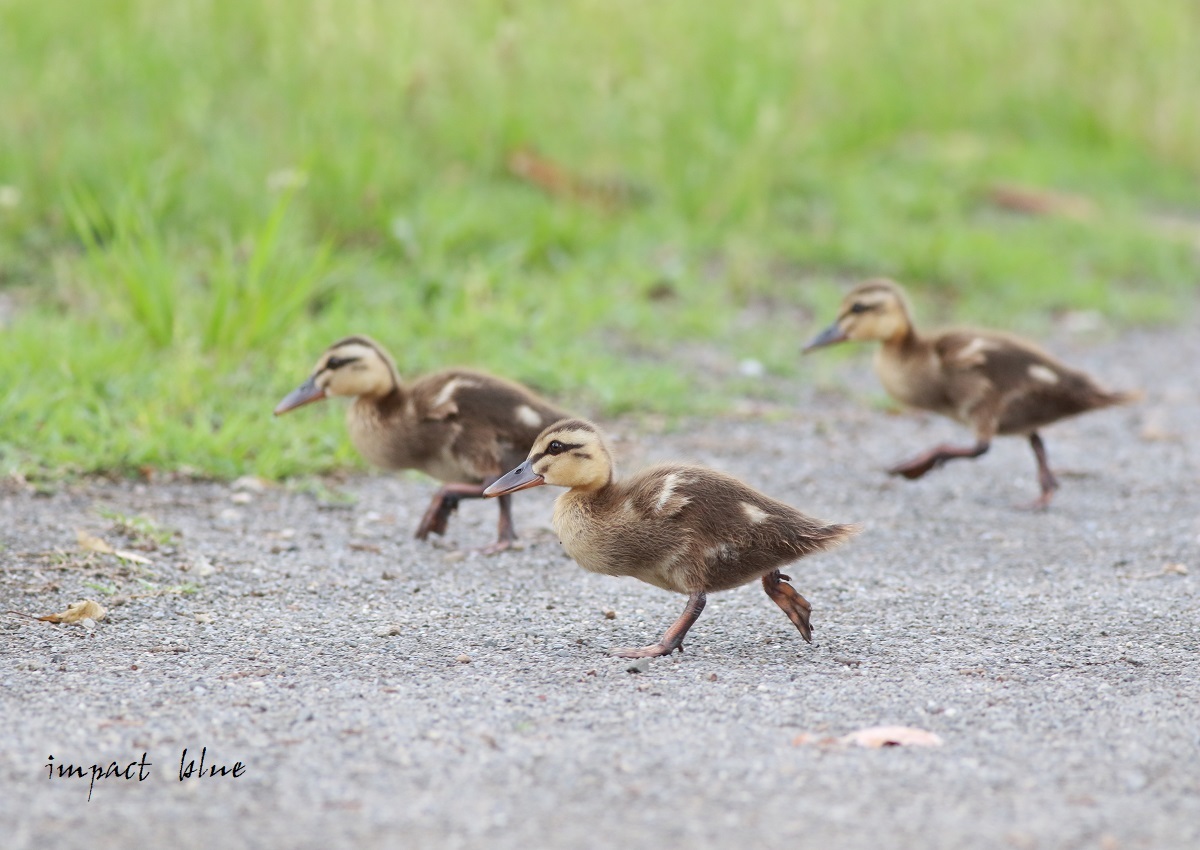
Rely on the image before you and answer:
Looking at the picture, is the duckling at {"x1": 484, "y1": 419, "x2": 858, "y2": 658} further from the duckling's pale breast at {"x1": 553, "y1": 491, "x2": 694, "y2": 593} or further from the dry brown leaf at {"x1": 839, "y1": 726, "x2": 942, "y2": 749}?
the dry brown leaf at {"x1": 839, "y1": 726, "x2": 942, "y2": 749}

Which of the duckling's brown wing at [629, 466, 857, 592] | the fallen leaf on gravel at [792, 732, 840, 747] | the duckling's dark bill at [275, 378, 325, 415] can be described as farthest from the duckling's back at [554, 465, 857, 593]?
the duckling's dark bill at [275, 378, 325, 415]

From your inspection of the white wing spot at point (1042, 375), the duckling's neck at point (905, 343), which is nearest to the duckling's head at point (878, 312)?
the duckling's neck at point (905, 343)

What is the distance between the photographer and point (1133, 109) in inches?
524

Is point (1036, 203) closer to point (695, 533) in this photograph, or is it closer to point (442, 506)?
point (442, 506)

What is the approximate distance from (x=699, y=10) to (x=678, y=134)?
1.80 meters

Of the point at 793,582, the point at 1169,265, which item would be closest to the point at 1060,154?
the point at 1169,265

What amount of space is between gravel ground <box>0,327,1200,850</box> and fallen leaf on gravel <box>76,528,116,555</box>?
4 cm

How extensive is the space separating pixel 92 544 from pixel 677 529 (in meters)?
1.97

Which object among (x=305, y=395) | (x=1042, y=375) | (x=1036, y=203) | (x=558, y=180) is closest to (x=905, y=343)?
(x=1042, y=375)

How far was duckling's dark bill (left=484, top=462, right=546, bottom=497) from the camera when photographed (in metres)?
4.61

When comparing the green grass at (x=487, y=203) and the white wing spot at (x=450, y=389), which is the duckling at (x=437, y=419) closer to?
the white wing spot at (x=450, y=389)

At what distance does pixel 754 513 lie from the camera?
4.31 metres

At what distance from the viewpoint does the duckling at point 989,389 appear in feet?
20.9

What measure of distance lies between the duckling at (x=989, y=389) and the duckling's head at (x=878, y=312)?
0.29 ft
